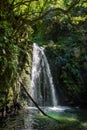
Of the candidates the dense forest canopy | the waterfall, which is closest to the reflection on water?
the dense forest canopy

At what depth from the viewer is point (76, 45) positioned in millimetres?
20391

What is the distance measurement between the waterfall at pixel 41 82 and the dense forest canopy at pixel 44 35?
0.80 m

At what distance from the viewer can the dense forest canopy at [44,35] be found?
10.9m

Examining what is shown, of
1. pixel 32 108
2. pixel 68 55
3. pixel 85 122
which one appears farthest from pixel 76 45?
pixel 85 122

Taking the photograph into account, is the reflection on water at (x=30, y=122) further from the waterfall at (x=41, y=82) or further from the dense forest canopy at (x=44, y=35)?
the waterfall at (x=41, y=82)

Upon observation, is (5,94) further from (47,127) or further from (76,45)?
(76,45)

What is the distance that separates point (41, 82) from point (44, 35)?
22.2 ft

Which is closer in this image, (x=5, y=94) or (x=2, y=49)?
(x=2, y=49)

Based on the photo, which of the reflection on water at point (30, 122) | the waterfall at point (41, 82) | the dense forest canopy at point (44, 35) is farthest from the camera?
the waterfall at point (41, 82)

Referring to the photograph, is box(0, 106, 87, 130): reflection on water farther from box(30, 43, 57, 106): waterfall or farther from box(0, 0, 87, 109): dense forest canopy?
box(30, 43, 57, 106): waterfall

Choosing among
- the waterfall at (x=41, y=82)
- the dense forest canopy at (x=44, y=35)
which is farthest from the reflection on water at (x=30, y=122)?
the waterfall at (x=41, y=82)

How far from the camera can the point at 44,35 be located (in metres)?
Result: 23.5

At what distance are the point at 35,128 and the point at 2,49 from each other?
273cm

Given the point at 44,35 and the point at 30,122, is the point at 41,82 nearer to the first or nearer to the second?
the point at 30,122
